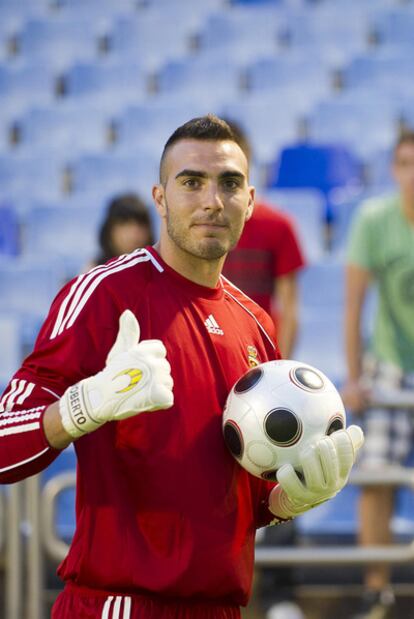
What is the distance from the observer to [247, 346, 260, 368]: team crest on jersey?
286 centimetres

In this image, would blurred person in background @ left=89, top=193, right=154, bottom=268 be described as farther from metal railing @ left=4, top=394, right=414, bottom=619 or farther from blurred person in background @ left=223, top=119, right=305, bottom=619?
metal railing @ left=4, top=394, right=414, bottom=619

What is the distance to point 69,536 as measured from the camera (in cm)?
509

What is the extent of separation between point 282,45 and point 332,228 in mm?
2691

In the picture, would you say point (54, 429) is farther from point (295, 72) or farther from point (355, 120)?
point (295, 72)

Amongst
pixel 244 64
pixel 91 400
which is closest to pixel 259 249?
pixel 91 400

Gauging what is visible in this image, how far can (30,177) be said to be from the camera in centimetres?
804

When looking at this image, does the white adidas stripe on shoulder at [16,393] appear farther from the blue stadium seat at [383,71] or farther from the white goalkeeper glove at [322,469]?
the blue stadium seat at [383,71]

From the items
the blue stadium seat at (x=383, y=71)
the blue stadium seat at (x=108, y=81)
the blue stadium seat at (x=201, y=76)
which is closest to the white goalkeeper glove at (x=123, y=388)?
the blue stadium seat at (x=383, y=71)

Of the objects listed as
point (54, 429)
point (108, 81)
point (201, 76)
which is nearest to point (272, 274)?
point (54, 429)

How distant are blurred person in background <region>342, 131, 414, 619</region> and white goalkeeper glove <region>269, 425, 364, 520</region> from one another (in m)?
2.16

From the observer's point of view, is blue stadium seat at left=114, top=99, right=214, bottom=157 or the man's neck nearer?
the man's neck

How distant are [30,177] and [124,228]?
329cm

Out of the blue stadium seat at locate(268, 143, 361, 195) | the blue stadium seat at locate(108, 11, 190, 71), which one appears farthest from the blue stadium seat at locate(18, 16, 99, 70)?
the blue stadium seat at locate(268, 143, 361, 195)

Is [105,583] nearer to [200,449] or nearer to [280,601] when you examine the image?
[200,449]
